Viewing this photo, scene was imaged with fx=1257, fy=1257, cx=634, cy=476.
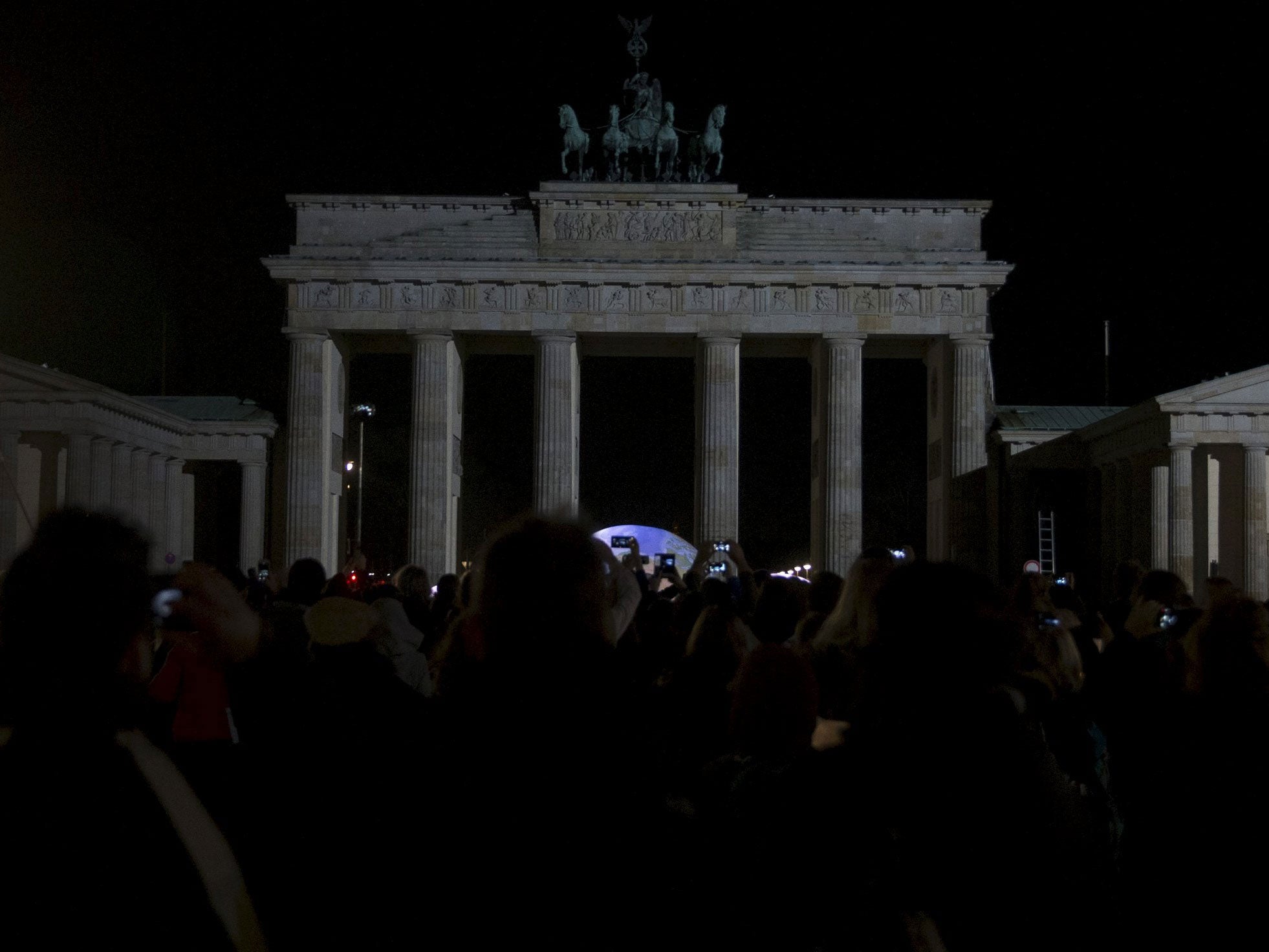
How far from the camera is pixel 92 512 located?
327 centimetres

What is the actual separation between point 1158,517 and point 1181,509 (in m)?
2.51

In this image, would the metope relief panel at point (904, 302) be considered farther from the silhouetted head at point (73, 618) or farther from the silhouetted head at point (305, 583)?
the silhouetted head at point (73, 618)

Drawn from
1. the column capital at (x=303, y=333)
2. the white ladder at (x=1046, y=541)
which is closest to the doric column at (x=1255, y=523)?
the white ladder at (x=1046, y=541)

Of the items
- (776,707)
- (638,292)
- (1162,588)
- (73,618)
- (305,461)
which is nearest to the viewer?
(73,618)

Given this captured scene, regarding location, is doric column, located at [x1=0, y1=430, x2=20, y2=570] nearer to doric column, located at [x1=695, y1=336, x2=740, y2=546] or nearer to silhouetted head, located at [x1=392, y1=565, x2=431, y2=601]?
doric column, located at [x1=695, y1=336, x2=740, y2=546]

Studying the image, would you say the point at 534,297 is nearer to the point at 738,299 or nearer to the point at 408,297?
the point at 408,297

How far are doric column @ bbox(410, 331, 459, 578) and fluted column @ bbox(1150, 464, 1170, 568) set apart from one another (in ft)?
82.2

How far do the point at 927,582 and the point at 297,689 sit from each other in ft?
7.70

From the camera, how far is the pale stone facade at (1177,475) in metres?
Result: 39.1

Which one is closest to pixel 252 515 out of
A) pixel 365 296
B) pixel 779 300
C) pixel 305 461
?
pixel 305 461

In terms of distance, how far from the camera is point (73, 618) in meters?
3.06

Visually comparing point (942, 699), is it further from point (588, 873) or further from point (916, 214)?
point (916, 214)

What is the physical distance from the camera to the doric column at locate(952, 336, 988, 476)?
1839 inches

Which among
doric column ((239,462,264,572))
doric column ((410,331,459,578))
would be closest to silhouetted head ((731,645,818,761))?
doric column ((410,331,459,578))
